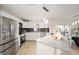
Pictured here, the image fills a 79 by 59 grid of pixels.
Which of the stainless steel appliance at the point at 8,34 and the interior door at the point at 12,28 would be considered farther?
the interior door at the point at 12,28

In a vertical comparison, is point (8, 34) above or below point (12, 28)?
below

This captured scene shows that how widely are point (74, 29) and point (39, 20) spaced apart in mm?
601

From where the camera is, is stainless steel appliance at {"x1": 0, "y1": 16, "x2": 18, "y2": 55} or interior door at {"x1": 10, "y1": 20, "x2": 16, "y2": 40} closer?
stainless steel appliance at {"x1": 0, "y1": 16, "x2": 18, "y2": 55}

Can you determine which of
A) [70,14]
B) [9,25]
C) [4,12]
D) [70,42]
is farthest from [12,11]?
[70,42]

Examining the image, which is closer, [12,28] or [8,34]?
[8,34]

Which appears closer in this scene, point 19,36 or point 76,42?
point 76,42

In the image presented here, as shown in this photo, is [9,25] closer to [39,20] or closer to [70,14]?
[39,20]

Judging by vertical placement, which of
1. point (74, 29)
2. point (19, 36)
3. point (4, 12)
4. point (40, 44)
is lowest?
point (40, 44)

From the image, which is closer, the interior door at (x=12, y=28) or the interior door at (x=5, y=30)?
the interior door at (x=5, y=30)

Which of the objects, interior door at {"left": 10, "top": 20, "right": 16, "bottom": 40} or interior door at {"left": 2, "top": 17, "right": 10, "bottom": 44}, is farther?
interior door at {"left": 10, "top": 20, "right": 16, "bottom": 40}

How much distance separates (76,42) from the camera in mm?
1608

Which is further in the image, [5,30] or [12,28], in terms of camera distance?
[12,28]
